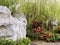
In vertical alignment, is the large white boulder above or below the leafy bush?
above

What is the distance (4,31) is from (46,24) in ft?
15.0

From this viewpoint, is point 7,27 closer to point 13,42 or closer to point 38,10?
point 13,42

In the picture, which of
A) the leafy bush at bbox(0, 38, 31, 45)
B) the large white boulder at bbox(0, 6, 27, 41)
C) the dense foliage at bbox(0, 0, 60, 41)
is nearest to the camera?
the leafy bush at bbox(0, 38, 31, 45)

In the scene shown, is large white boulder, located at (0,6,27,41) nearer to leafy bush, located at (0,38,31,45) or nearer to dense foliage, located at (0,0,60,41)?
leafy bush, located at (0,38,31,45)

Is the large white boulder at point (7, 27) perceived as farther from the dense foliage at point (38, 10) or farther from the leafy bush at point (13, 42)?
the dense foliage at point (38, 10)

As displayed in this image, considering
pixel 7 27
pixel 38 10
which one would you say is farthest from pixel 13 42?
pixel 38 10

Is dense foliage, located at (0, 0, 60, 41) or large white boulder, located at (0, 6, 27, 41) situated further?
dense foliage, located at (0, 0, 60, 41)

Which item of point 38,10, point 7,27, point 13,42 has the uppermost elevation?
point 38,10

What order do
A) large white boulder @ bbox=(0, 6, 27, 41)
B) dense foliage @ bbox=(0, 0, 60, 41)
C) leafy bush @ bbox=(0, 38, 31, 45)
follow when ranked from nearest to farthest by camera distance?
leafy bush @ bbox=(0, 38, 31, 45) < large white boulder @ bbox=(0, 6, 27, 41) < dense foliage @ bbox=(0, 0, 60, 41)

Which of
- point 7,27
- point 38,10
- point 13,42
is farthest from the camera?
point 38,10

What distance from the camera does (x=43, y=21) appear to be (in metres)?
10.4

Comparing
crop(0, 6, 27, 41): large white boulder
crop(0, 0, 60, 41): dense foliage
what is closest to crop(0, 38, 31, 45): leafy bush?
crop(0, 6, 27, 41): large white boulder

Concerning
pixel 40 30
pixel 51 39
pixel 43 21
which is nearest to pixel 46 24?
pixel 43 21

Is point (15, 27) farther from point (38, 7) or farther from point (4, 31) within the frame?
point (38, 7)
